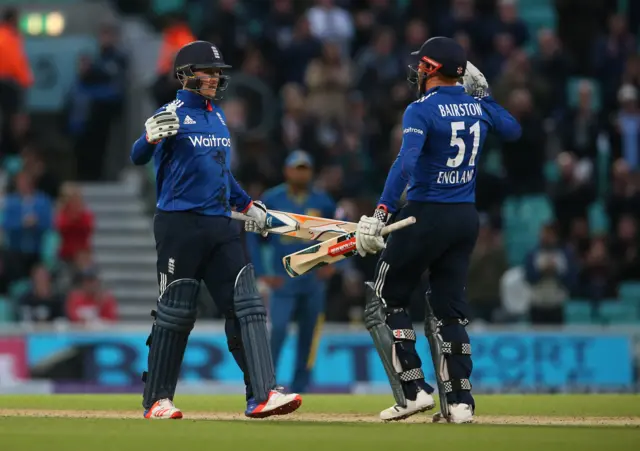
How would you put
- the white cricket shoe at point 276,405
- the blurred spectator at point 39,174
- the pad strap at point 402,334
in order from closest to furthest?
the white cricket shoe at point 276,405, the pad strap at point 402,334, the blurred spectator at point 39,174

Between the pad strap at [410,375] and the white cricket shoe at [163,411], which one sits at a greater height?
the pad strap at [410,375]

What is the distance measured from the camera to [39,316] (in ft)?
59.5

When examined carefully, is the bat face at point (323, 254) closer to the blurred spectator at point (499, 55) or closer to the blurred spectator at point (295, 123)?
the blurred spectator at point (295, 123)

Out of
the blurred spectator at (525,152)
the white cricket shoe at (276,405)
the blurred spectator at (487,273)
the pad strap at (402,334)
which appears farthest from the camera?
the blurred spectator at (525,152)

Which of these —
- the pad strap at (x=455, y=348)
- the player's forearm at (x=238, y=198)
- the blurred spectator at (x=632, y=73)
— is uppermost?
the blurred spectator at (x=632, y=73)

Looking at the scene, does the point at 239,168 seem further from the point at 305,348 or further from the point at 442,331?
the point at 442,331

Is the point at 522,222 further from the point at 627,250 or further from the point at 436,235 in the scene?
the point at 436,235

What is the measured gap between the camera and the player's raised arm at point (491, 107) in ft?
34.8

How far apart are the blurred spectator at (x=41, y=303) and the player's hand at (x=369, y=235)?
8928mm

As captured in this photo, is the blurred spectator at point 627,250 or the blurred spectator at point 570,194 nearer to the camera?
the blurred spectator at point 627,250

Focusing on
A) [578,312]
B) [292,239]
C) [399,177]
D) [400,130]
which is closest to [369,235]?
[399,177]

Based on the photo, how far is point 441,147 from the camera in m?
10.2

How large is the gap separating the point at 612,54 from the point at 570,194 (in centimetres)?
283

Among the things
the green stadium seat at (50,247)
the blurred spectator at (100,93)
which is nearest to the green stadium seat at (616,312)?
the green stadium seat at (50,247)
